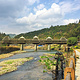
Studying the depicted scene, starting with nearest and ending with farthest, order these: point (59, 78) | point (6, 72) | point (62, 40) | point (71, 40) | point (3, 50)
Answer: point (59, 78) → point (6, 72) → point (3, 50) → point (71, 40) → point (62, 40)

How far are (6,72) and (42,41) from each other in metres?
48.9

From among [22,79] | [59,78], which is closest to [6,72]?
[22,79]

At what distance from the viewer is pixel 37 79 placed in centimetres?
1403

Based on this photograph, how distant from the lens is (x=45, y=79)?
1393 cm

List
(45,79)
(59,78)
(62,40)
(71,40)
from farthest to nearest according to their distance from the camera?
(62,40) < (71,40) < (45,79) < (59,78)

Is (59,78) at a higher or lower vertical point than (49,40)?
lower

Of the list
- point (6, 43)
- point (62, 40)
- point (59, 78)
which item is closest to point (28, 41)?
point (6, 43)

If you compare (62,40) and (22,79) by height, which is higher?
(62,40)

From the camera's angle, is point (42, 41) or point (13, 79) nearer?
point (13, 79)

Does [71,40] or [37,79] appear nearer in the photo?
[37,79]

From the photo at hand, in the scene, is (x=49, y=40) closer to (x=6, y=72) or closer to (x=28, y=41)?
(x=28, y=41)

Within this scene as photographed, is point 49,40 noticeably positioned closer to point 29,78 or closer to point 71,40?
point 71,40

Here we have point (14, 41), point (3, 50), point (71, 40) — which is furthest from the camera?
point (14, 41)

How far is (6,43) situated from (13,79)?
171ft
